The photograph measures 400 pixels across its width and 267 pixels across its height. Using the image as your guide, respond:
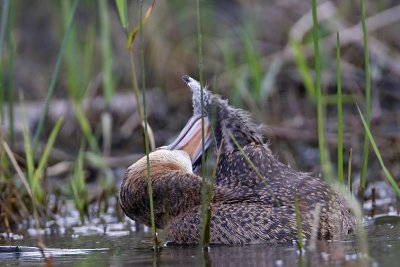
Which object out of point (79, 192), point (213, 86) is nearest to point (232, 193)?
point (79, 192)

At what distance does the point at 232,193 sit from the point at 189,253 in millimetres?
712

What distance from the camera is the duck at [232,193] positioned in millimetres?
5512

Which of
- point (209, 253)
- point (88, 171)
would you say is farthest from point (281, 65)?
point (209, 253)

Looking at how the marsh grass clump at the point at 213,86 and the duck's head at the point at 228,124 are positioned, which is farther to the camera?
the marsh grass clump at the point at 213,86

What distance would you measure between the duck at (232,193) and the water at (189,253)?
0.14 meters

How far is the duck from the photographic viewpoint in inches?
217

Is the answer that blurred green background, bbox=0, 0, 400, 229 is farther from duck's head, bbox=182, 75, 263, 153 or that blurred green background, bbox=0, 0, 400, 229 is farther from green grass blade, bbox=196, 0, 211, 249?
green grass blade, bbox=196, 0, 211, 249

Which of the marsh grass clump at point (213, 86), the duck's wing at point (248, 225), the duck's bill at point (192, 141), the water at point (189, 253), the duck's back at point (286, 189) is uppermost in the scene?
the marsh grass clump at point (213, 86)

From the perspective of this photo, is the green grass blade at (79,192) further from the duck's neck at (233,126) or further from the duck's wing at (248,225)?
the duck's wing at (248,225)

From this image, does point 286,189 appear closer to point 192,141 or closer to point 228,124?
point 228,124

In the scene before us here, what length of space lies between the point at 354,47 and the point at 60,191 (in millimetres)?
3737

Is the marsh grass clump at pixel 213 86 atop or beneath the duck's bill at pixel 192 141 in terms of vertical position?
atop

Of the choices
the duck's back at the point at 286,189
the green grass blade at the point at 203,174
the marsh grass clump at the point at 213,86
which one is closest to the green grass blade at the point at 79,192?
the marsh grass clump at the point at 213,86

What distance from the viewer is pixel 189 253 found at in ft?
17.4
